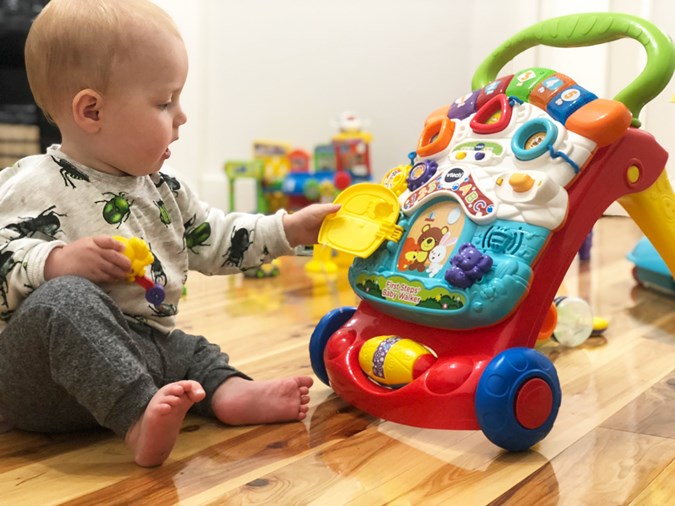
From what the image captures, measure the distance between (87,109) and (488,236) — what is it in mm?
429

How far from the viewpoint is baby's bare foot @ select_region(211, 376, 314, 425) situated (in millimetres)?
887

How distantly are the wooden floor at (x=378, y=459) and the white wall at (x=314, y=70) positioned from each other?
147 centimetres

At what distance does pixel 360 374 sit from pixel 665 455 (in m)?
0.31

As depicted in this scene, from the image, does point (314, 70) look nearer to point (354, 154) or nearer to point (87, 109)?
point (354, 154)

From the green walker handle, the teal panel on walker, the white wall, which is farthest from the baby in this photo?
the white wall

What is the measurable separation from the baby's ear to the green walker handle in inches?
19.8

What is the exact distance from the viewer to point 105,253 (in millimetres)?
782

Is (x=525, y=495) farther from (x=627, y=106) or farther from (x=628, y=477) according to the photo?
(x=627, y=106)

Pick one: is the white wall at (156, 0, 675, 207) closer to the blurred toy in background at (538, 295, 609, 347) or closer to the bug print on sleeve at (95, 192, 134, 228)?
the blurred toy in background at (538, 295, 609, 347)

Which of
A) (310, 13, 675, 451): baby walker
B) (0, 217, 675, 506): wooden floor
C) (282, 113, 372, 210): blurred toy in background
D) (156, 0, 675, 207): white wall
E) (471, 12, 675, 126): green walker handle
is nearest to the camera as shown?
(0, 217, 675, 506): wooden floor

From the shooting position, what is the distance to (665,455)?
794 mm

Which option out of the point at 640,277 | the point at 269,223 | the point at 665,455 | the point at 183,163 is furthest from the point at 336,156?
the point at 665,455

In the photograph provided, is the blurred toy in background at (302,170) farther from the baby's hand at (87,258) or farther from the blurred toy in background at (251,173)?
the baby's hand at (87,258)

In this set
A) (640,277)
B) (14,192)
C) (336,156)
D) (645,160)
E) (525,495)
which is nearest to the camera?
(525,495)
